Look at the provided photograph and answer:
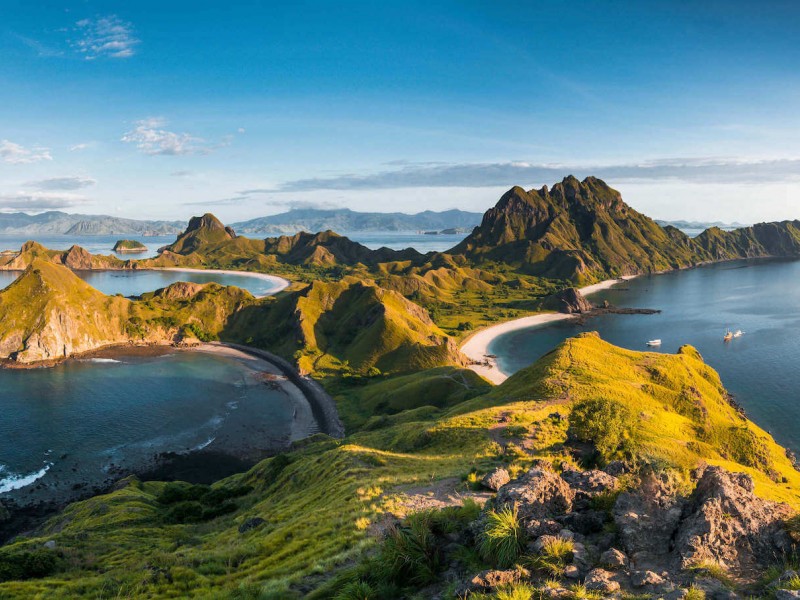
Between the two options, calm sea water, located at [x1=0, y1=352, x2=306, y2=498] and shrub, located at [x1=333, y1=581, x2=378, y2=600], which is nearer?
shrub, located at [x1=333, y1=581, x2=378, y2=600]

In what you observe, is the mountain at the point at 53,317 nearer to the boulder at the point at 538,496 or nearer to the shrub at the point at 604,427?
the shrub at the point at 604,427

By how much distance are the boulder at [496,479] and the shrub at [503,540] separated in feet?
48.9

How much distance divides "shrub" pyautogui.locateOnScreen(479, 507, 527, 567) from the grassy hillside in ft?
2.49

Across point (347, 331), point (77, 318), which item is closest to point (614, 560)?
point (347, 331)

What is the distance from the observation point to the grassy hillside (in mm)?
24172

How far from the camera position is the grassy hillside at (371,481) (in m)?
24.2

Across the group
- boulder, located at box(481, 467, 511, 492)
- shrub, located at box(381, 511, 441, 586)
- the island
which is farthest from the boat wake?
shrub, located at box(381, 511, 441, 586)

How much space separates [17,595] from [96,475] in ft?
247

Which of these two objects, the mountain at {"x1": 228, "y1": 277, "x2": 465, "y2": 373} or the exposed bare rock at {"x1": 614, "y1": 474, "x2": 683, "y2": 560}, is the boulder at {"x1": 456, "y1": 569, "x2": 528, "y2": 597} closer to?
the exposed bare rock at {"x1": 614, "y1": 474, "x2": 683, "y2": 560}

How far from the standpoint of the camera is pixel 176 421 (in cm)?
11062

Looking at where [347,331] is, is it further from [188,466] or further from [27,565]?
[27,565]

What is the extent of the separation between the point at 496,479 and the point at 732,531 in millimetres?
16381

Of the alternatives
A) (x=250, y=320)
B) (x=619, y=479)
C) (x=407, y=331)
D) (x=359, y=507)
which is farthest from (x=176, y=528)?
(x=250, y=320)

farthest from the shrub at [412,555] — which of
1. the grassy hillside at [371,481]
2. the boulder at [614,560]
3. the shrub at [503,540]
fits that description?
the boulder at [614,560]
